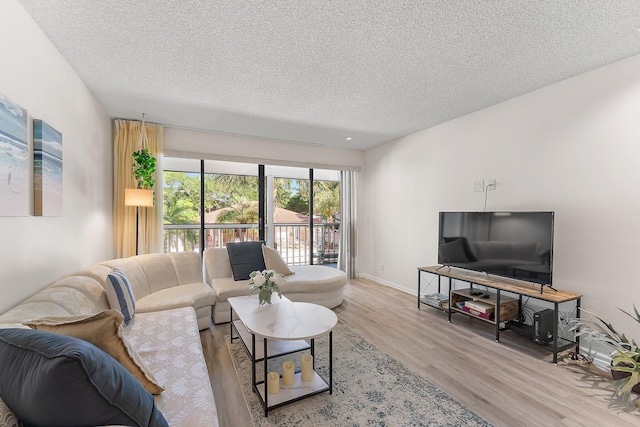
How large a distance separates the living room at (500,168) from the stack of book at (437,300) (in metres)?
0.64

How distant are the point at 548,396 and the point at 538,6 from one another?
2.55 metres

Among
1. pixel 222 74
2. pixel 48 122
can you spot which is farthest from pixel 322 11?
pixel 48 122

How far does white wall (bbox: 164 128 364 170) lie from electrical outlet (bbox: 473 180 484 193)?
2368 millimetres

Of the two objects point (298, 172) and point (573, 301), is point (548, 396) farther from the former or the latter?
point (298, 172)

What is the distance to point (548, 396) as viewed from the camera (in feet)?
6.57

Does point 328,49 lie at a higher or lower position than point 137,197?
higher

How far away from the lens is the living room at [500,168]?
181 centimetres

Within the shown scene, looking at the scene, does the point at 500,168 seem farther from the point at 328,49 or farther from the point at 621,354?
the point at 328,49

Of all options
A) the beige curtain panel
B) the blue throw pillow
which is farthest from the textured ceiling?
the blue throw pillow

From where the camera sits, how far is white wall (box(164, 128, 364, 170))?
420 cm

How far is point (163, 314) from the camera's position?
8.09 feet

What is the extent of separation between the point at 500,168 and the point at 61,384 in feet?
12.6

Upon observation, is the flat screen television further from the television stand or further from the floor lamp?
the floor lamp

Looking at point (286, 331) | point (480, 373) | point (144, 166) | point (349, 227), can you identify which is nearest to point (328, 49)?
point (286, 331)
